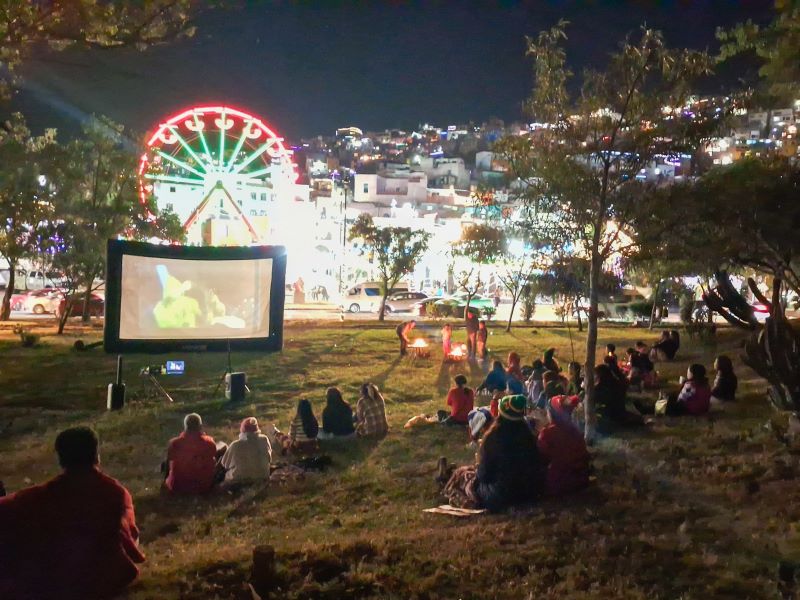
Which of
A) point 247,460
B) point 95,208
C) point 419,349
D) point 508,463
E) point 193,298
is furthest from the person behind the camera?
point 95,208

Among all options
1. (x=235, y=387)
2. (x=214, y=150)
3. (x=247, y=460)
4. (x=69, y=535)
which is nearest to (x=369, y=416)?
(x=247, y=460)

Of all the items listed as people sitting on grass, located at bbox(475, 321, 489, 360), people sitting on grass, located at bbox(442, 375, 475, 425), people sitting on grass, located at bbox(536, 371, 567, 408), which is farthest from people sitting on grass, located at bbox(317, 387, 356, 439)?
people sitting on grass, located at bbox(475, 321, 489, 360)

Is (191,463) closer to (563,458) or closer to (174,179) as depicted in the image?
(563,458)

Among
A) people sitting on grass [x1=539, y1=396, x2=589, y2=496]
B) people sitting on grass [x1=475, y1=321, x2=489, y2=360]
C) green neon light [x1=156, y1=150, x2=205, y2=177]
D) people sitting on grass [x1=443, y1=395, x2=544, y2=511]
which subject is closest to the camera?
people sitting on grass [x1=443, y1=395, x2=544, y2=511]

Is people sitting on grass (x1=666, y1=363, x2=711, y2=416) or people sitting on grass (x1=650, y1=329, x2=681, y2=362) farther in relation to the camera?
people sitting on grass (x1=650, y1=329, x2=681, y2=362)

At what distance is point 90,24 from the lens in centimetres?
797

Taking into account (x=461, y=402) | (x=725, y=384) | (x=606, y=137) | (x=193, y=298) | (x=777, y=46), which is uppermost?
(x=777, y=46)

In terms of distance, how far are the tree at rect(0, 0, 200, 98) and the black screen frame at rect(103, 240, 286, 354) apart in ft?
12.6

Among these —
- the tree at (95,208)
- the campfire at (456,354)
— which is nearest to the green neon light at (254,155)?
the tree at (95,208)

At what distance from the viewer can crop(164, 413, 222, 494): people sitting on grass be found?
7215mm

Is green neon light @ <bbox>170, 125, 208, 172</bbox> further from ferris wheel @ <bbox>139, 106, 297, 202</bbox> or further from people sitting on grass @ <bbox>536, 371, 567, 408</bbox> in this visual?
people sitting on grass @ <bbox>536, 371, 567, 408</bbox>

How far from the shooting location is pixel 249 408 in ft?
38.4

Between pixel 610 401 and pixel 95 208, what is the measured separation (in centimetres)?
1693

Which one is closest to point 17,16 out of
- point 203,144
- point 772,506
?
point 772,506
